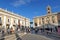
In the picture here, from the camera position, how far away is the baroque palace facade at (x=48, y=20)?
4397 centimetres

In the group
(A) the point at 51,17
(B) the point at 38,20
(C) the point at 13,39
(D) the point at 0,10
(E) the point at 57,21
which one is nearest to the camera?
Result: (C) the point at 13,39

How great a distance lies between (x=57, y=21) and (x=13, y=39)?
98.0 feet

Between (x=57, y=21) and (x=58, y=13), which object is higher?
(x=58, y=13)

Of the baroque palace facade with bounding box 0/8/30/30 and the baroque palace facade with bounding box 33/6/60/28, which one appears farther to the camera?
the baroque palace facade with bounding box 33/6/60/28

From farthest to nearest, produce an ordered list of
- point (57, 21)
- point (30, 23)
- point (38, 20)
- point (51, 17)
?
point (30, 23) < point (38, 20) < point (51, 17) < point (57, 21)

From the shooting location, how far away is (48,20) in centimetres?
4703

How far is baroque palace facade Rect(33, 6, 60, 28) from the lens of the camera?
144 ft

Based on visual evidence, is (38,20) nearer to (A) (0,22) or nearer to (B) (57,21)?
(B) (57,21)

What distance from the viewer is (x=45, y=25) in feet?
156

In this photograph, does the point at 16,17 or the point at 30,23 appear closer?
the point at 16,17

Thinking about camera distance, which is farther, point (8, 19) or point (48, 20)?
point (48, 20)

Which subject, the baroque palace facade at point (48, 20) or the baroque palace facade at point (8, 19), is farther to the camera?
the baroque palace facade at point (48, 20)

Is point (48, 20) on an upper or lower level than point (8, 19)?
lower

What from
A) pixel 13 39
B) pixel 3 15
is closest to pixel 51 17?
pixel 3 15
